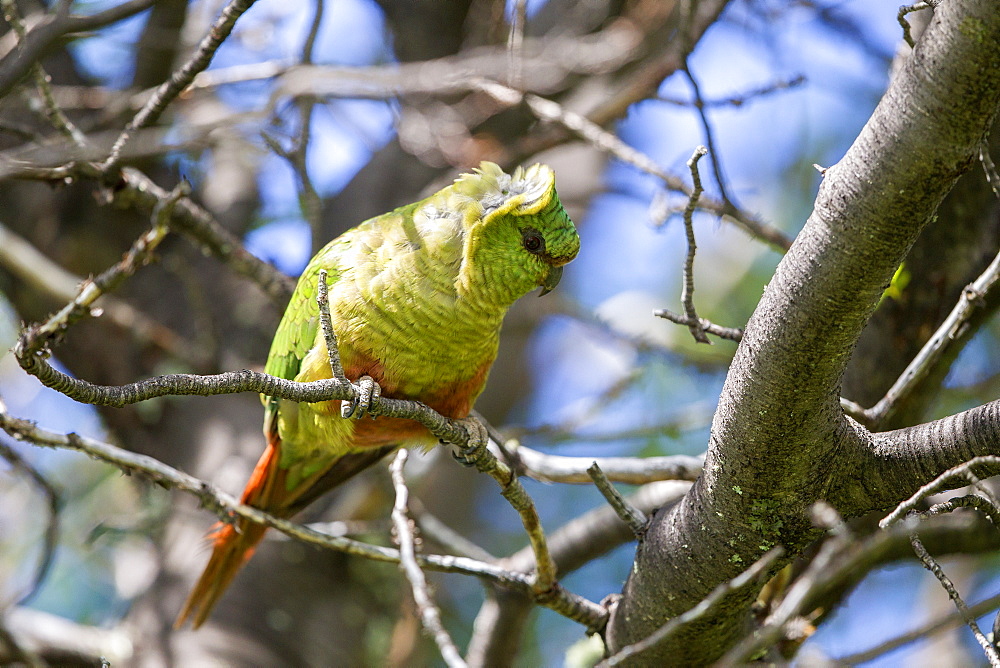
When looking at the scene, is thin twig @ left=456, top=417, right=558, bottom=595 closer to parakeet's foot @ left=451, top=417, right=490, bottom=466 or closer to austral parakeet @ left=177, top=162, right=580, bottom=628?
parakeet's foot @ left=451, top=417, right=490, bottom=466

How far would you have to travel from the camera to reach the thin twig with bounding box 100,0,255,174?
2.34m

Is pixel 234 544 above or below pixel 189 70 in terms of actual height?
below

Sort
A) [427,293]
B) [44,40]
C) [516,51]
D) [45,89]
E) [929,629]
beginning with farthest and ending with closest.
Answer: [516,51], [427,293], [45,89], [44,40], [929,629]

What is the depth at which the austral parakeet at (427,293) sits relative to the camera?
9.09 ft

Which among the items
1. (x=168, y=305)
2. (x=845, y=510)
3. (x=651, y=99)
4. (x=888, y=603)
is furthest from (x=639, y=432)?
(x=888, y=603)

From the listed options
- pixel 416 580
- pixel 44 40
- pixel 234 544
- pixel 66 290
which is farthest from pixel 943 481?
pixel 66 290

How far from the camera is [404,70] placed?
176 inches

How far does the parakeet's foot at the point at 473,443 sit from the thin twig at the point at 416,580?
0.77ft

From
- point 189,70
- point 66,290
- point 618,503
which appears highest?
point 66,290

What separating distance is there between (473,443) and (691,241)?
3.36 ft

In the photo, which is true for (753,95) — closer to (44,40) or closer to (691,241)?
(691,241)

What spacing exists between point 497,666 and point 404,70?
3.23 m

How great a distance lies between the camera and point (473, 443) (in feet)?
8.87

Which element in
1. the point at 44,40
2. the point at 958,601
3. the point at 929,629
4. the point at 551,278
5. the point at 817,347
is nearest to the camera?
the point at 929,629
